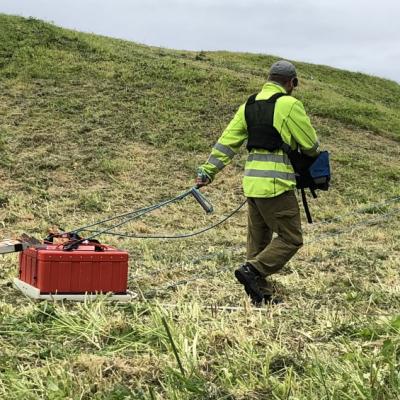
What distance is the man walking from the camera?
183 inches

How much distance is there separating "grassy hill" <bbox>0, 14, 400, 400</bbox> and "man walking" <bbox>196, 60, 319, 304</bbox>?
0.30m

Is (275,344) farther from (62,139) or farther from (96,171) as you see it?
(62,139)

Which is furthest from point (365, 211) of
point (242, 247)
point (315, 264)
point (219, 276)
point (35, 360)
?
point (35, 360)

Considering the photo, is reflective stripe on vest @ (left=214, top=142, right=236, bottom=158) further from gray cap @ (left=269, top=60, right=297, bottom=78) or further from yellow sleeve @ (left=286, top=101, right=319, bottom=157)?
gray cap @ (left=269, top=60, right=297, bottom=78)

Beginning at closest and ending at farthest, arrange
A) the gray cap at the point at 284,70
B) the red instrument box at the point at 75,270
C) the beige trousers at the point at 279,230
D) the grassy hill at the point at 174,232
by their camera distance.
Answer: the grassy hill at the point at 174,232 < the red instrument box at the point at 75,270 < the beige trousers at the point at 279,230 < the gray cap at the point at 284,70

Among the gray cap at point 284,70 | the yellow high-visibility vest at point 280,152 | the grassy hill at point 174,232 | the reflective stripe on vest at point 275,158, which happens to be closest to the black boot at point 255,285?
the grassy hill at point 174,232

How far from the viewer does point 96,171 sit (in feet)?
37.2

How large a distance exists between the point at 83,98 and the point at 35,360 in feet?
39.3

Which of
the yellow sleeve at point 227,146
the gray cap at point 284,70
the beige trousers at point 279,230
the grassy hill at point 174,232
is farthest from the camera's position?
the yellow sleeve at point 227,146

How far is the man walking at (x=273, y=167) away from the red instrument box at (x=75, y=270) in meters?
0.90

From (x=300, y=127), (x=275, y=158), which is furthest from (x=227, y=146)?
(x=300, y=127)

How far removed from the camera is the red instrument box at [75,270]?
4.37m

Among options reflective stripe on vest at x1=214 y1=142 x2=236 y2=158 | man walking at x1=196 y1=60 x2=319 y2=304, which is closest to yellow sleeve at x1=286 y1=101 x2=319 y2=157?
man walking at x1=196 y1=60 x2=319 y2=304

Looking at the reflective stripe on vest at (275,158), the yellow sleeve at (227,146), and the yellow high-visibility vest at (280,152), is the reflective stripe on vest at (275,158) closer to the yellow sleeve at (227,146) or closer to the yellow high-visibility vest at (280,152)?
the yellow high-visibility vest at (280,152)
